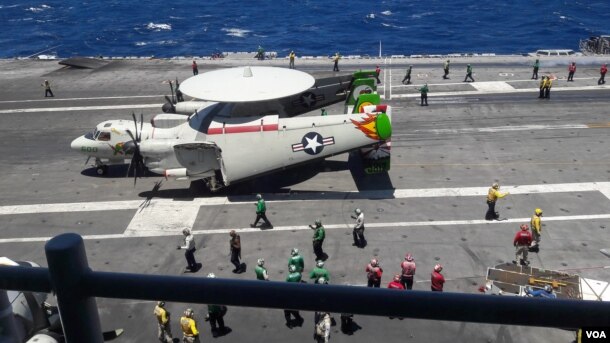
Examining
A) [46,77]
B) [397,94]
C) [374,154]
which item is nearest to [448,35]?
[397,94]

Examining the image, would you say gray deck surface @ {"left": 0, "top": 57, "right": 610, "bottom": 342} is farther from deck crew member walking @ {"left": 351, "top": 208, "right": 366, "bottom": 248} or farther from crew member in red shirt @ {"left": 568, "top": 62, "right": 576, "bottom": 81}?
crew member in red shirt @ {"left": 568, "top": 62, "right": 576, "bottom": 81}

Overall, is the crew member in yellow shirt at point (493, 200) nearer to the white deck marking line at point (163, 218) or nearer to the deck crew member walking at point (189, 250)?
Answer: the deck crew member walking at point (189, 250)

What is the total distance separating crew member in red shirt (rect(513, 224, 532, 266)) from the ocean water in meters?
66.7

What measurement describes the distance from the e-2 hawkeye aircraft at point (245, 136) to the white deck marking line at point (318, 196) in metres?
1.33

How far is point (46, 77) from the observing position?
51844mm

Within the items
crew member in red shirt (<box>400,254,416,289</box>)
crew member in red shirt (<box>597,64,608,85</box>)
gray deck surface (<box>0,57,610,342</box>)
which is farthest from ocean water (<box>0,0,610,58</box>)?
crew member in red shirt (<box>400,254,416,289</box>)

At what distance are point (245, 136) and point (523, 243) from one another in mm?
13685

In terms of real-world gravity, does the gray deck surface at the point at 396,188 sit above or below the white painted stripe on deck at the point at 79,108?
below

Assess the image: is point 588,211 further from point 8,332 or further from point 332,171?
point 8,332

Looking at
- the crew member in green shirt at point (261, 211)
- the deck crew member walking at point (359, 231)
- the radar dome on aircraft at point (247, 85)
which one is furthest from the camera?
the radar dome on aircraft at point (247, 85)

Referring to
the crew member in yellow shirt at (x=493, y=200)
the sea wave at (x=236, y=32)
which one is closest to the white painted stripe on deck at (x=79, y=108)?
the crew member in yellow shirt at (x=493, y=200)

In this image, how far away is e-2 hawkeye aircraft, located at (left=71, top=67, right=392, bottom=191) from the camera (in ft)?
85.9

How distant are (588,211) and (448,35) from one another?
7400 centimetres

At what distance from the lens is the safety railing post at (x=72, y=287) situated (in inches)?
115
